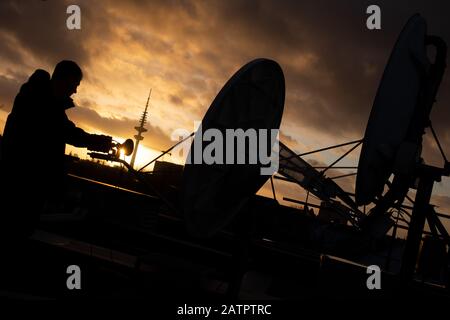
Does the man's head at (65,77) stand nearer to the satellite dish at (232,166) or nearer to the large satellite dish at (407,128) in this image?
the satellite dish at (232,166)

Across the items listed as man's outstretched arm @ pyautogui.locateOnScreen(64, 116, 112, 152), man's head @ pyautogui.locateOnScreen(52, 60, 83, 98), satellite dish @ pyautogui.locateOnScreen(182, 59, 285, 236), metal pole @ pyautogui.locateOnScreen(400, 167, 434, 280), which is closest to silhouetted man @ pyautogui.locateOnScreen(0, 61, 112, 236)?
man's head @ pyautogui.locateOnScreen(52, 60, 83, 98)

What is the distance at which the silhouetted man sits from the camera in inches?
113

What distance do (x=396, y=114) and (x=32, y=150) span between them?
5.08 metres

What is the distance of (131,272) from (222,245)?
12.7 ft

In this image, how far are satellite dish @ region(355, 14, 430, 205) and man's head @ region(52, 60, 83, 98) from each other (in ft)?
13.4

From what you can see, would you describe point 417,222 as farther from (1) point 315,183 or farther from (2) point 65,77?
(1) point 315,183

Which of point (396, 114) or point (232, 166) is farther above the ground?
point (396, 114)

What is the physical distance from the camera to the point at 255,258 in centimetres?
766

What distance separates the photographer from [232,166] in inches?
190

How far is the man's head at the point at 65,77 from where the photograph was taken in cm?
318

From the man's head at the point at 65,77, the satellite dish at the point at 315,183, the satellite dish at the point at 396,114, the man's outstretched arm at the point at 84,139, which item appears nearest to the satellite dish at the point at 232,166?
the man's outstretched arm at the point at 84,139

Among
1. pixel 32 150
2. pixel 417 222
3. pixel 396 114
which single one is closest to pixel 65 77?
pixel 32 150

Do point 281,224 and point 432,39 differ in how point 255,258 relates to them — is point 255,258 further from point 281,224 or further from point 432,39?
point 281,224
